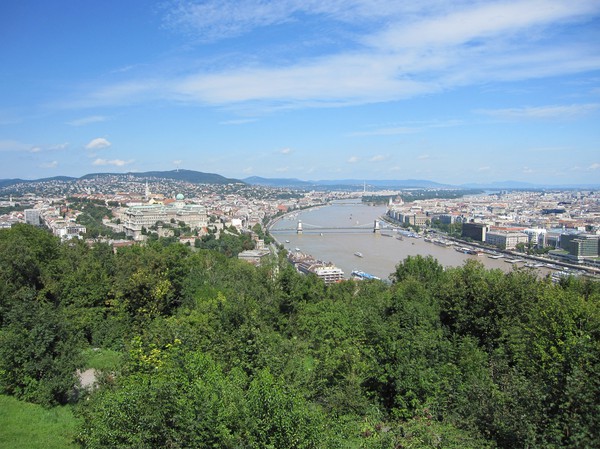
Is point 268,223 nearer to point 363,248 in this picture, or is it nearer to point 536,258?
point 363,248

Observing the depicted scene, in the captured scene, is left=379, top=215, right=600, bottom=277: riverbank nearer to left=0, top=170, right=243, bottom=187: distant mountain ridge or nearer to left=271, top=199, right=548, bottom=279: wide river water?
left=271, top=199, right=548, bottom=279: wide river water

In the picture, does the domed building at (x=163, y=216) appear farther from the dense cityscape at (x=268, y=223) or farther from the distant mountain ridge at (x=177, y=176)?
the distant mountain ridge at (x=177, y=176)

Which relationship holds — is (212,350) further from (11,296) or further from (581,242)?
(581,242)

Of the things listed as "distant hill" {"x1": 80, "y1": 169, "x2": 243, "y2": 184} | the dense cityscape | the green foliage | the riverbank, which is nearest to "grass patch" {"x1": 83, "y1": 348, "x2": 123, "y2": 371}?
the green foliage

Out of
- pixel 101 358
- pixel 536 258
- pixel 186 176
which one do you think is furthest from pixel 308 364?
pixel 186 176

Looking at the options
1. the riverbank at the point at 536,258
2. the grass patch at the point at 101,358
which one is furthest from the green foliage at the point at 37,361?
the riverbank at the point at 536,258

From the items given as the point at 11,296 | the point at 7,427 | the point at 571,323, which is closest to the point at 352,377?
the point at 571,323
